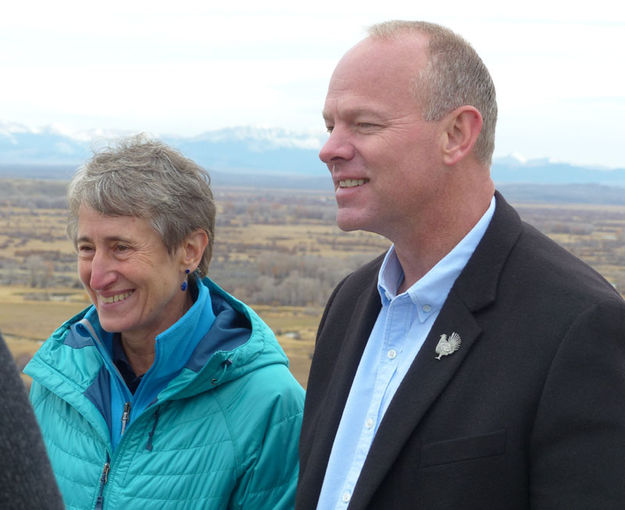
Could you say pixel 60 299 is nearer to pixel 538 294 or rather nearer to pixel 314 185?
pixel 538 294

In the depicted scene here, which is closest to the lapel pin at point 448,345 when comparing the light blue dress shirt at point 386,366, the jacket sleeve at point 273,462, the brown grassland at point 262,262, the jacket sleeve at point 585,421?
the light blue dress shirt at point 386,366

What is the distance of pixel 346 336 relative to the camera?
2463 millimetres

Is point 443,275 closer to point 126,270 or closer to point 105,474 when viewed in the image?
point 126,270

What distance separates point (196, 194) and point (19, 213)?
2600 inches

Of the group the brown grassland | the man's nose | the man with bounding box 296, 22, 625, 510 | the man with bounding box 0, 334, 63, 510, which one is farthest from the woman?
the brown grassland

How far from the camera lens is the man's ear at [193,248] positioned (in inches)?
111

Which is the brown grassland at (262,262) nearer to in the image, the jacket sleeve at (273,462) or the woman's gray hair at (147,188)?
the woman's gray hair at (147,188)

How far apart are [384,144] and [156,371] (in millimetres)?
1138

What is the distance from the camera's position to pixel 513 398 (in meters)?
1.83

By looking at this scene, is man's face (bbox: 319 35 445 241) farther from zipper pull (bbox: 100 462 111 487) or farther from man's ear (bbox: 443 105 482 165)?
zipper pull (bbox: 100 462 111 487)

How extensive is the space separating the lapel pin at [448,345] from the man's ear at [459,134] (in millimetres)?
470

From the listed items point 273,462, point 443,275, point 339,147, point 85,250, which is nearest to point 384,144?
point 339,147

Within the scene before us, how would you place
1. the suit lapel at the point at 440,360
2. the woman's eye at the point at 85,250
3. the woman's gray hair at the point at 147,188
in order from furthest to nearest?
the woman's eye at the point at 85,250 → the woman's gray hair at the point at 147,188 → the suit lapel at the point at 440,360

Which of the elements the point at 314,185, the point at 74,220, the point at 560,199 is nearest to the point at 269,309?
the point at 74,220
